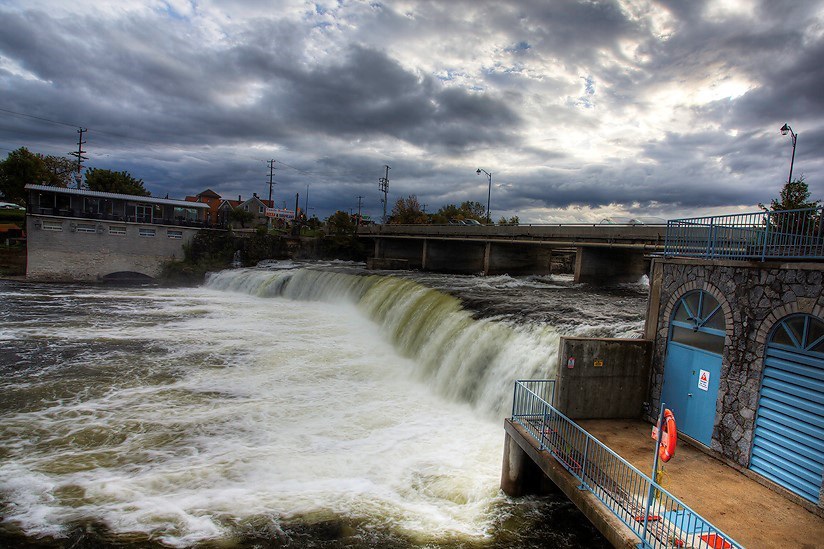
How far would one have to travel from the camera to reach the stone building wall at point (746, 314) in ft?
27.1

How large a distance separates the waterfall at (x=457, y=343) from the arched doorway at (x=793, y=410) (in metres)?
5.58

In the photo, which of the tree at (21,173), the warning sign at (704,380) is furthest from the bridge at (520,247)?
the tree at (21,173)

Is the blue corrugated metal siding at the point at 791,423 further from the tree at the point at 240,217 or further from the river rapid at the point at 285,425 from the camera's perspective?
the tree at the point at 240,217

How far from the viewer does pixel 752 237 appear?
9.51m

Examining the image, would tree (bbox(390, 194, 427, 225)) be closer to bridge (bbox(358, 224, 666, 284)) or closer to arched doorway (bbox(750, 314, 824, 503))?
bridge (bbox(358, 224, 666, 284))

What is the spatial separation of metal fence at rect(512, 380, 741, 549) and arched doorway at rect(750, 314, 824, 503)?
2157 mm

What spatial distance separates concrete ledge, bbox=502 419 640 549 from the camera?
690 cm

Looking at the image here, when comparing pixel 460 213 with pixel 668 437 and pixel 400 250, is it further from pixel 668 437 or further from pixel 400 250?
pixel 668 437

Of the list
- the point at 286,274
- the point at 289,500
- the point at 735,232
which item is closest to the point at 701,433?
the point at 735,232

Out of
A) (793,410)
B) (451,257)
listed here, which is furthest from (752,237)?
(451,257)

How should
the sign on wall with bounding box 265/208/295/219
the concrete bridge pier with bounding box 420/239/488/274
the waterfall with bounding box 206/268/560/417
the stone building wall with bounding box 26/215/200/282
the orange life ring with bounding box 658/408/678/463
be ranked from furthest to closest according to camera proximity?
the sign on wall with bounding box 265/208/295/219
the concrete bridge pier with bounding box 420/239/488/274
the stone building wall with bounding box 26/215/200/282
the waterfall with bounding box 206/268/560/417
the orange life ring with bounding box 658/408/678/463

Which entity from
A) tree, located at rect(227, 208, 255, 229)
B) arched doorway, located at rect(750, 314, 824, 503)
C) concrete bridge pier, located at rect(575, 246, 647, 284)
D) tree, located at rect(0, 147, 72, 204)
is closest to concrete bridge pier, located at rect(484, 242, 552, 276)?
concrete bridge pier, located at rect(575, 246, 647, 284)

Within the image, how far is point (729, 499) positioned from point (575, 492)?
2.57 metres

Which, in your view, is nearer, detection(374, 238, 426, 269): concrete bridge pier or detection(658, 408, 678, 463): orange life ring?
detection(658, 408, 678, 463): orange life ring
